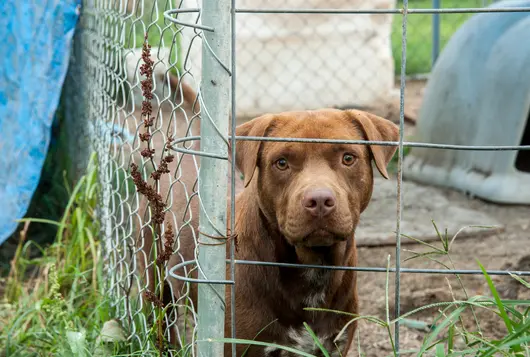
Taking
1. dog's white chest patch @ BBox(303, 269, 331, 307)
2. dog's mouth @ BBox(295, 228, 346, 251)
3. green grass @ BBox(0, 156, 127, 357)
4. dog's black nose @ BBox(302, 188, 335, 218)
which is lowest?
green grass @ BBox(0, 156, 127, 357)

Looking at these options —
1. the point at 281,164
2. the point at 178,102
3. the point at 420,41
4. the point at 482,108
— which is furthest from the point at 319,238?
the point at 420,41

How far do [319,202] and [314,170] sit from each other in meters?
0.22

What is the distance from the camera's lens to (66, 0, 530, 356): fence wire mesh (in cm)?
240

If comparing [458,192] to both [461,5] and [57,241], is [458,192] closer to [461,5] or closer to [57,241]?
[57,241]

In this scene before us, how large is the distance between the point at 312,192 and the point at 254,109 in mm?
6348

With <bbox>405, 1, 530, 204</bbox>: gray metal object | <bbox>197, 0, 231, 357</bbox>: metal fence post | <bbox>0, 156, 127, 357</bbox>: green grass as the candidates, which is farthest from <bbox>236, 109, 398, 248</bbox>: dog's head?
<bbox>405, 1, 530, 204</bbox>: gray metal object

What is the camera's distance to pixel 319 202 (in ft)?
8.73

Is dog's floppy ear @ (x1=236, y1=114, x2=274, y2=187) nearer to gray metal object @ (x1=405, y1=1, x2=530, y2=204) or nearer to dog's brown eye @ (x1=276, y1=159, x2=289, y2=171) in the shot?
dog's brown eye @ (x1=276, y1=159, x2=289, y2=171)

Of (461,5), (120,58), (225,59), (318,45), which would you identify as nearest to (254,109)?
(318,45)

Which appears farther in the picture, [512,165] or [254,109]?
[254,109]

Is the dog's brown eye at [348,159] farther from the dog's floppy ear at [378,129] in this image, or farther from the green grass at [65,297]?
the green grass at [65,297]

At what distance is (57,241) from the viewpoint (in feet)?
16.0

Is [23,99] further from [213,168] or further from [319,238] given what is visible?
[213,168]

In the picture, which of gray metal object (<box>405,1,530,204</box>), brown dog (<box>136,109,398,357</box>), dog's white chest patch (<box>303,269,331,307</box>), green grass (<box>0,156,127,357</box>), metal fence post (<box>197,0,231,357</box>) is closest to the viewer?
metal fence post (<box>197,0,231,357</box>)
